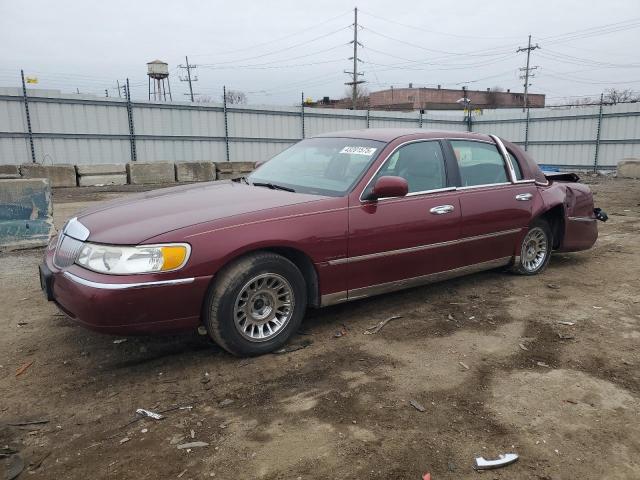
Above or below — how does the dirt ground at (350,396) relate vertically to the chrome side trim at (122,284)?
below

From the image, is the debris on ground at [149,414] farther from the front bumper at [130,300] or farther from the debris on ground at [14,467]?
the debris on ground at [14,467]

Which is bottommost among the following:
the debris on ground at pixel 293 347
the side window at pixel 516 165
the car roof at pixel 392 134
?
the debris on ground at pixel 293 347

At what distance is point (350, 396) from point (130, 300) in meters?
1.44

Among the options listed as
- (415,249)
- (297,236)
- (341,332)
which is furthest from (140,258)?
(415,249)

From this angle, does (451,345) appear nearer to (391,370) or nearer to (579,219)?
(391,370)

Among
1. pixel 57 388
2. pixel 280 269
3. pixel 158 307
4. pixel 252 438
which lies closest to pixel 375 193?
pixel 280 269

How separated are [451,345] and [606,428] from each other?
1.23 m

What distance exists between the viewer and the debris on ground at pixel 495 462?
237 centimetres

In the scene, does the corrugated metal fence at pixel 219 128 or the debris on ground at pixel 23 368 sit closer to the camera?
the debris on ground at pixel 23 368

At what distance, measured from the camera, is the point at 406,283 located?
14.2ft

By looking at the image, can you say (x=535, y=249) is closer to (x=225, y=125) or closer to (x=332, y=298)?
(x=332, y=298)

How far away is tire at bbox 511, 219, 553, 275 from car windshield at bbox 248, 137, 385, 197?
2255 mm

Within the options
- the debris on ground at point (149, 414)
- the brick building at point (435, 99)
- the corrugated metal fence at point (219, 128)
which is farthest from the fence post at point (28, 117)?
the brick building at point (435, 99)

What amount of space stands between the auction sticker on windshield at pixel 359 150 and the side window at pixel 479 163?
97cm
